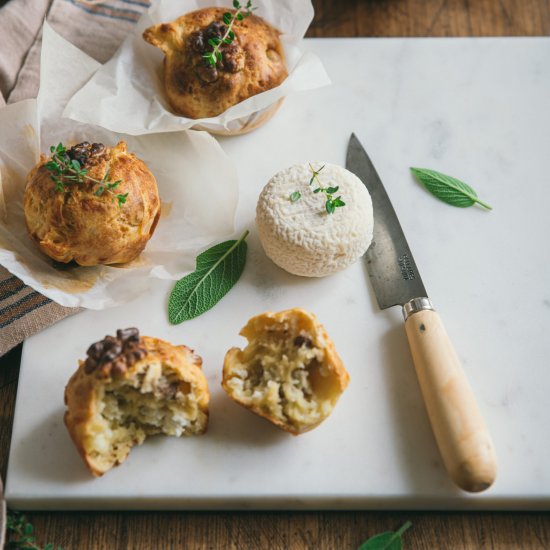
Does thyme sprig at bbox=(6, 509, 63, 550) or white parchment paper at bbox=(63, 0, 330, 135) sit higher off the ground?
white parchment paper at bbox=(63, 0, 330, 135)

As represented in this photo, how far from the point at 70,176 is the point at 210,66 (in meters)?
0.70

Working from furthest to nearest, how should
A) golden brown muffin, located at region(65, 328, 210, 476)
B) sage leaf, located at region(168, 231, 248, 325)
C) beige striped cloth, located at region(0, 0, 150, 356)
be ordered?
beige striped cloth, located at region(0, 0, 150, 356), sage leaf, located at region(168, 231, 248, 325), golden brown muffin, located at region(65, 328, 210, 476)

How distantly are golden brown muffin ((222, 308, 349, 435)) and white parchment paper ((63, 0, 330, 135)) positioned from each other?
917 millimetres

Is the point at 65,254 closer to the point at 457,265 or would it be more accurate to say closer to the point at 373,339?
the point at 373,339

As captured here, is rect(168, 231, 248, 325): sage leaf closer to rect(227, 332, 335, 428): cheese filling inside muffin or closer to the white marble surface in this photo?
the white marble surface

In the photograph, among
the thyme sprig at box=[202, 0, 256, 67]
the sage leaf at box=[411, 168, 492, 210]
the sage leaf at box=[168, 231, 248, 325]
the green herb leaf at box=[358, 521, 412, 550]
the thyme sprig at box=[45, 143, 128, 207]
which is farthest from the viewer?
the sage leaf at box=[411, 168, 492, 210]

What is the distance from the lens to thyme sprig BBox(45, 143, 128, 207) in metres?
2.39

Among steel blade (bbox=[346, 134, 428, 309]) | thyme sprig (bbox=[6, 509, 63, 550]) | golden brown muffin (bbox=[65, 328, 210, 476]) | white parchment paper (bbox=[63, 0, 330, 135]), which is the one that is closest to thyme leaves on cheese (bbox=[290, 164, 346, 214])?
steel blade (bbox=[346, 134, 428, 309])

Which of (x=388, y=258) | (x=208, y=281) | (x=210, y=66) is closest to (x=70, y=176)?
(x=208, y=281)

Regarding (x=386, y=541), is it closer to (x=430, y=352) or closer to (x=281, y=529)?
(x=281, y=529)

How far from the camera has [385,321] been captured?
2.54 metres

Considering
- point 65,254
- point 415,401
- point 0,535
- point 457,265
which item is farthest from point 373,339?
point 0,535

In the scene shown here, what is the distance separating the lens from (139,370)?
2.09 metres

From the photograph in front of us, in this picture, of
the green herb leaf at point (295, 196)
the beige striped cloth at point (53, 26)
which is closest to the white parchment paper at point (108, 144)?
the beige striped cloth at point (53, 26)
